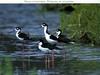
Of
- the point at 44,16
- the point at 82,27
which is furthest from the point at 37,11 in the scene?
the point at 82,27

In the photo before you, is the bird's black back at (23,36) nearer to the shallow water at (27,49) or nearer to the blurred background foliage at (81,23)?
the shallow water at (27,49)

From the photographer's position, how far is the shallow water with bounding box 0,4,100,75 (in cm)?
374

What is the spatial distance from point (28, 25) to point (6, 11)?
166 mm

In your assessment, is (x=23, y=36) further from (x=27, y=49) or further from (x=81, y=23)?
(x=81, y=23)

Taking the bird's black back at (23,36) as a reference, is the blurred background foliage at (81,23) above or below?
above

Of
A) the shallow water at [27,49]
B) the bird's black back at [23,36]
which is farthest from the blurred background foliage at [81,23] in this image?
the bird's black back at [23,36]

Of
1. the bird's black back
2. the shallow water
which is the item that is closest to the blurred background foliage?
the shallow water

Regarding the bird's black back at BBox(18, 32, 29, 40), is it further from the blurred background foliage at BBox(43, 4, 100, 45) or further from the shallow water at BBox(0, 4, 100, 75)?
the blurred background foliage at BBox(43, 4, 100, 45)

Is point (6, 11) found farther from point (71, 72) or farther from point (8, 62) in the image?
point (71, 72)

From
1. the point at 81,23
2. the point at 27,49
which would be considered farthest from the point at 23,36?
the point at 81,23

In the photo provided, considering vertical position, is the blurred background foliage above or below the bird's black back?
above

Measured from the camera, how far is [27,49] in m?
3.74

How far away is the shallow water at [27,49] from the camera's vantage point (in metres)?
3.74

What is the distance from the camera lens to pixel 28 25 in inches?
148
